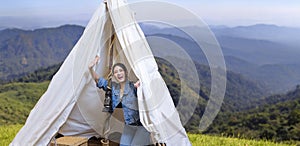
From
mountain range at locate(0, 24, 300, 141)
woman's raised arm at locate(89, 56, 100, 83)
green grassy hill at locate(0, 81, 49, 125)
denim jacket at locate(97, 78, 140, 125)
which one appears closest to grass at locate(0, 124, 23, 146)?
mountain range at locate(0, 24, 300, 141)

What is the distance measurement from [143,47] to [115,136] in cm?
132

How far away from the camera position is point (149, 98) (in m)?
3.73

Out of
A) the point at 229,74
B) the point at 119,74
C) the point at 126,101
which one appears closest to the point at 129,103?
the point at 126,101

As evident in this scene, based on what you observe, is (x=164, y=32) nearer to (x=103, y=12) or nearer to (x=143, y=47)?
(x=143, y=47)

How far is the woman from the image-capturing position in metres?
3.94

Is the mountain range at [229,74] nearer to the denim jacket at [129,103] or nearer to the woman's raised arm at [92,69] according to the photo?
the denim jacket at [129,103]

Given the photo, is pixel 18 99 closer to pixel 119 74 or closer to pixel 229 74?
pixel 229 74

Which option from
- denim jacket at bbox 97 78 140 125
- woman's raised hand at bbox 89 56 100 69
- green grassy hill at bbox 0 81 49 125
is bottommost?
green grassy hill at bbox 0 81 49 125

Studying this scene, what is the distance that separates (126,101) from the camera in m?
3.95

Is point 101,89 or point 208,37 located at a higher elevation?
point 208,37

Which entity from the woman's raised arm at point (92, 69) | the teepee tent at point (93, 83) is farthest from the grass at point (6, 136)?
the woman's raised arm at point (92, 69)

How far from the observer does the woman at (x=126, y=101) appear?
3943 mm

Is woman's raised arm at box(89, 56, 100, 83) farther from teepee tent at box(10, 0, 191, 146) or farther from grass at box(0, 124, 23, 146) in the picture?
grass at box(0, 124, 23, 146)

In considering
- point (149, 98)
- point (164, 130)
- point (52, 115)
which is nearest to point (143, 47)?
point (149, 98)
